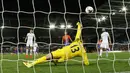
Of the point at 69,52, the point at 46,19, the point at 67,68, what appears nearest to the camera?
the point at 67,68

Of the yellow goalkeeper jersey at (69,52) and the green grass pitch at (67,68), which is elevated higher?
the yellow goalkeeper jersey at (69,52)

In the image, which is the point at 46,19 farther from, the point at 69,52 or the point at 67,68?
the point at 67,68

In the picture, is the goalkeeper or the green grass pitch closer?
the green grass pitch

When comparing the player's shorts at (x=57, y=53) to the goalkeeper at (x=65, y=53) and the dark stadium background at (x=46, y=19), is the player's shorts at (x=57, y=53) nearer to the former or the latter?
the goalkeeper at (x=65, y=53)

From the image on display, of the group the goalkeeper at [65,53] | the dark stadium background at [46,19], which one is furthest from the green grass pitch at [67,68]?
the dark stadium background at [46,19]

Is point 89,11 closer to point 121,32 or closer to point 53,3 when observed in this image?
point 53,3

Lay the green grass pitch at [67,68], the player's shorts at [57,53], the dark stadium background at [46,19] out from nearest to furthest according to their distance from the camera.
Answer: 1. the green grass pitch at [67,68]
2. the player's shorts at [57,53]
3. the dark stadium background at [46,19]

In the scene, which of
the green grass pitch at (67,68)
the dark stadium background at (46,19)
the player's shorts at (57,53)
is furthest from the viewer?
the dark stadium background at (46,19)

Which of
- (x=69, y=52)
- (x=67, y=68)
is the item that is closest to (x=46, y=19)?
(x=69, y=52)

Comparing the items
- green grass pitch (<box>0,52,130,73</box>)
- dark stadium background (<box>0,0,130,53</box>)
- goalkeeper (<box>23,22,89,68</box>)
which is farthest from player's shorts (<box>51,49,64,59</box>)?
dark stadium background (<box>0,0,130,53</box>)

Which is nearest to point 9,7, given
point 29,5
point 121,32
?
point 29,5

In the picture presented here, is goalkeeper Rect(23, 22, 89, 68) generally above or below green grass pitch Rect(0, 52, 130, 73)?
above

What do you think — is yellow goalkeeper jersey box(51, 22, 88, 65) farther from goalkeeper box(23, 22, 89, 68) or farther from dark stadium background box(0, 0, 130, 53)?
dark stadium background box(0, 0, 130, 53)

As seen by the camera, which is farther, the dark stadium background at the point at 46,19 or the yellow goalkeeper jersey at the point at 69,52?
the dark stadium background at the point at 46,19
